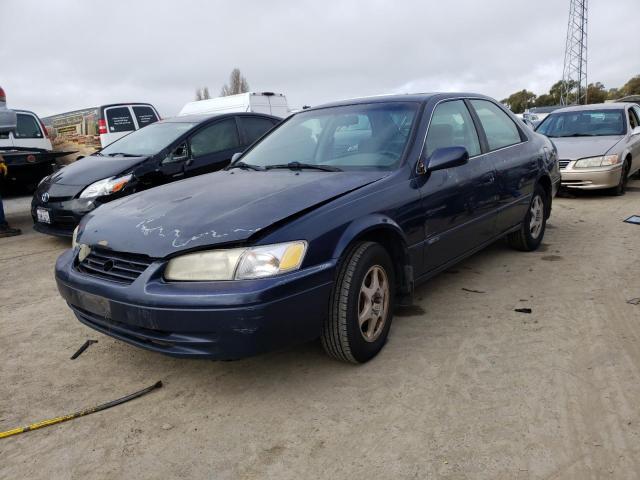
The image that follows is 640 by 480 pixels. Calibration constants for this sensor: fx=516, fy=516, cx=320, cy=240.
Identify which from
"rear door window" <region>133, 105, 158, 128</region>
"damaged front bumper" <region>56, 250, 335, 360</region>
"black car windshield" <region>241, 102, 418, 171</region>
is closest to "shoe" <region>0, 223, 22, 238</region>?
"black car windshield" <region>241, 102, 418, 171</region>

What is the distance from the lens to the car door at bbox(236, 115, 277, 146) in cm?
688

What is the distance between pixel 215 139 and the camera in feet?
21.4

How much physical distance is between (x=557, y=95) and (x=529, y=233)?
68.1m

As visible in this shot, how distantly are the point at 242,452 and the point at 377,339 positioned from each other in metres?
1.07

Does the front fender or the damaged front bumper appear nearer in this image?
the damaged front bumper

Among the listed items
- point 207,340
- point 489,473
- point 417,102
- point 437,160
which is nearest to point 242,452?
point 207,340

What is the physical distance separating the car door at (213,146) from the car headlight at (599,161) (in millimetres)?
5307

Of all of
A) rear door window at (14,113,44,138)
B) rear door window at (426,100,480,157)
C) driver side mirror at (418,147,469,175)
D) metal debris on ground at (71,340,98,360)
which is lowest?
metal debris on ground at (71,340,98,360)

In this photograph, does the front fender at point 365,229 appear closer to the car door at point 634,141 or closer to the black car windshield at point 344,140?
the black car windshield at point 344,140

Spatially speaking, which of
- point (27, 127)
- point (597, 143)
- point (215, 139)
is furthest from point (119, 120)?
point (597, 143)

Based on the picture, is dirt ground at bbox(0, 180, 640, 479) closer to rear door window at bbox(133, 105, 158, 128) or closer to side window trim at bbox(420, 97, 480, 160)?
side window trim at bbox(420, 97, 480, 160)

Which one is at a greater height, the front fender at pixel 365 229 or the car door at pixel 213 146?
the car door at pixel 213 146

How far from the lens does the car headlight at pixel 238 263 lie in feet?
7.84

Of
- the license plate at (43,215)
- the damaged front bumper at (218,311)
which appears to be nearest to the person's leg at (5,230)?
the license plate at (43,215)
